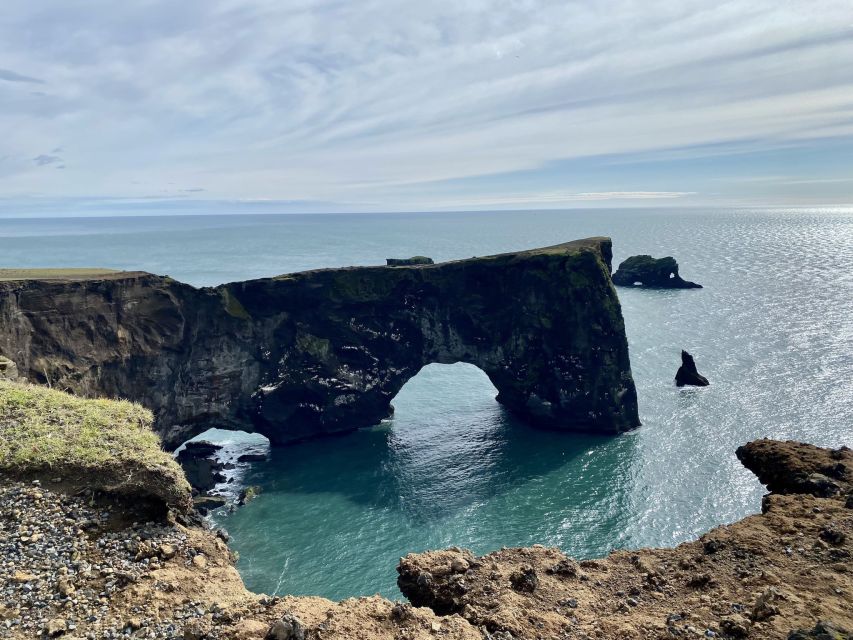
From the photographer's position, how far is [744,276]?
137 metres

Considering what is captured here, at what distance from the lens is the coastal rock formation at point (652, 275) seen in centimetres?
12975

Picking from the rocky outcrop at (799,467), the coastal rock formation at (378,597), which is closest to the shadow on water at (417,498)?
the rocky outcrop at (799,467)

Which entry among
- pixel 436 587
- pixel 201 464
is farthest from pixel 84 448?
pixel 201 464

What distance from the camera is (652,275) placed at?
133 metres

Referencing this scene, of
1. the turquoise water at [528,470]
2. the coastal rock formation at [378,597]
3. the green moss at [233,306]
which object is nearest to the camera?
the coastal rock formation at [378,597]

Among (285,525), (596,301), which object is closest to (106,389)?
(285,525)

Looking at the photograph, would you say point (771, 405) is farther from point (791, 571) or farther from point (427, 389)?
point (791, 571)

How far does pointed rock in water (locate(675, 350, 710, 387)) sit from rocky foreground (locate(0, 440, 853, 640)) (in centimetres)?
4729

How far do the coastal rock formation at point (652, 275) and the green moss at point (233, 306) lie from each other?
10698 cm

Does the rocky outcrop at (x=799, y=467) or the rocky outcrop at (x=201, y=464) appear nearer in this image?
the rocky outcrop at (x=799, y=467)

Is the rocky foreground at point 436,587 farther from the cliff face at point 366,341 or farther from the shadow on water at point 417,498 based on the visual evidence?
the cliff face at point 366,341

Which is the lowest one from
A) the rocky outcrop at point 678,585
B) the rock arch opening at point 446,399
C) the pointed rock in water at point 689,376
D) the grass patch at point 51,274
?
the rock arch opening at point 446,399

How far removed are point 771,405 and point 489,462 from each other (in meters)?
31.0

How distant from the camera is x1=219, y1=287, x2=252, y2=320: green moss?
52688 mm
